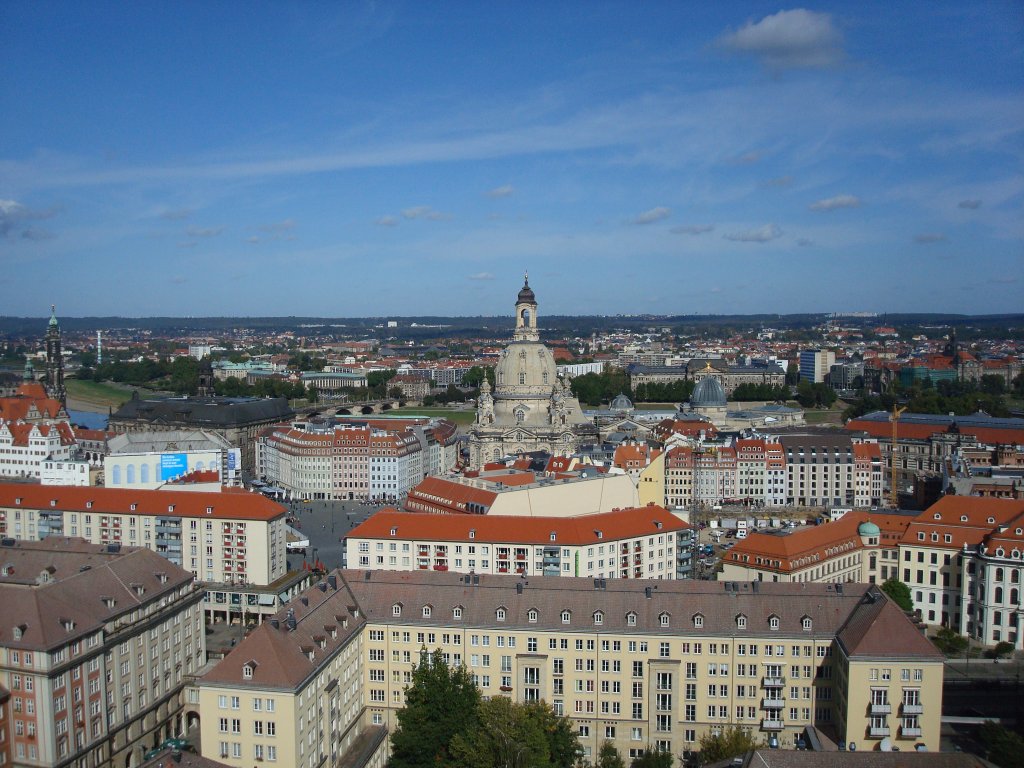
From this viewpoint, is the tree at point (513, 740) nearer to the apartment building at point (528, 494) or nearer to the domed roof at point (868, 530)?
the apartment building at point (528, 494)

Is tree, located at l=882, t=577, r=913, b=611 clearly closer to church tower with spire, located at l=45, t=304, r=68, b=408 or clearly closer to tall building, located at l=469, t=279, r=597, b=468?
tall building, located at l=469, t=279, r=597, b=468

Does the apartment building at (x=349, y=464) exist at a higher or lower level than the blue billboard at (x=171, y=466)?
lower

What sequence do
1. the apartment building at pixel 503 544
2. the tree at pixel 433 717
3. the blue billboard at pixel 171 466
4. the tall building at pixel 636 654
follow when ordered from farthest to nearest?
the blue billboard at pixel 171 466
the apartment building at pixel 503 544
the tall building at pixel 636 654
the tree at pixel 433 717

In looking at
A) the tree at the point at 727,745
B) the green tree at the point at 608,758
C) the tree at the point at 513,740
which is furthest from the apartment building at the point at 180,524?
the tree at the point at 727,745

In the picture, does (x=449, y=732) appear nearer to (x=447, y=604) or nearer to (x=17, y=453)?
(x=447, y=604)

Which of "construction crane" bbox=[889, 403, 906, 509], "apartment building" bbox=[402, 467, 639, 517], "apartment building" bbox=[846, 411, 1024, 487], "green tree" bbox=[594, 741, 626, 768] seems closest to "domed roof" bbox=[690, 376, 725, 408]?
"apartment building" bbox=[846, 411, 1024, 487]

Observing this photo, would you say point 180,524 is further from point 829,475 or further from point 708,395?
point 708,395

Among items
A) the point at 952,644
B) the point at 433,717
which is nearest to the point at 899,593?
the point at 952,644
